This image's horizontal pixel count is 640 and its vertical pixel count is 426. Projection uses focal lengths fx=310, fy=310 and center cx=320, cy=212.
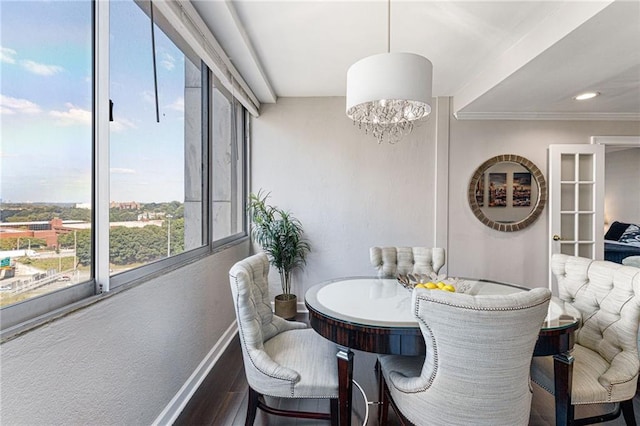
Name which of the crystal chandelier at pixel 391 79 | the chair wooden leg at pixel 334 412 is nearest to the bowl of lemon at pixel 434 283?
the chair wooden leg at pixel 334 412

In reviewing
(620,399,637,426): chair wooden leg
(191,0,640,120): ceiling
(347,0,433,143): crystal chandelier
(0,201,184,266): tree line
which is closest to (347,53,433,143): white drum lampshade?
(347,0,433,143): crystal chandelier

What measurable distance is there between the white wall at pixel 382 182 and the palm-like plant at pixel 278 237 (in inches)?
7.7

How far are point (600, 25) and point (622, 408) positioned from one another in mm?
2160

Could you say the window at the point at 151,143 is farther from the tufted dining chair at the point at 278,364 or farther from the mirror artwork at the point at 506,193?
the mirror artwork at the point at 506,193

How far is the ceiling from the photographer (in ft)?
6.63

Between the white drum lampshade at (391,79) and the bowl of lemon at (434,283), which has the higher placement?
the white drum lampshade at (391,79)

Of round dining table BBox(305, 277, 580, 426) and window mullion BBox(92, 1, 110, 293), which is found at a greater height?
window mullion BBox(92, 1, 110, 293)

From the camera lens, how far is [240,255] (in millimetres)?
3447

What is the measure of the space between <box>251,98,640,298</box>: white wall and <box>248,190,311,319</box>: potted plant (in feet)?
0.73

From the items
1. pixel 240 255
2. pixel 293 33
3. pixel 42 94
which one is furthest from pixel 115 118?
pixel 240 255

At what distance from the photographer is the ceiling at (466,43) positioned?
2.02m

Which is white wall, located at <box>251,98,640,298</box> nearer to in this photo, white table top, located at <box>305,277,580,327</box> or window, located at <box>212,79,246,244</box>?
window, located at <box>212,79,246,244</box>

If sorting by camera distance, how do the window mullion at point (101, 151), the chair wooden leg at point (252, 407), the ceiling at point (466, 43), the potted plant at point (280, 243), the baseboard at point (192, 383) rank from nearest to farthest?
the window mullion at point (101, 151), the chair wooden leg at point (252, 407), the baseboard at point (192, 383), the ceiling at point (466, 43), the potted plant at point (280, 243)

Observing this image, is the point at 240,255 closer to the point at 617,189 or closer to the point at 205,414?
the point at 205,414
